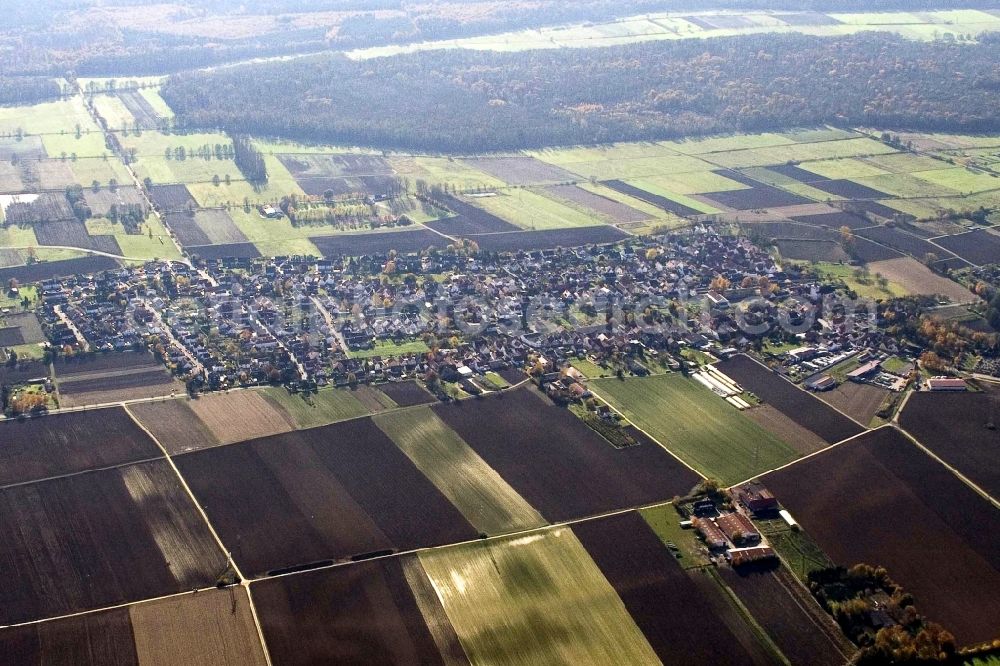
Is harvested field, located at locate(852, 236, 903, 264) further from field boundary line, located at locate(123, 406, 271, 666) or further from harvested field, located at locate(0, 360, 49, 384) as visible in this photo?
harvested field, located at locate(0, 360, 49, 384)

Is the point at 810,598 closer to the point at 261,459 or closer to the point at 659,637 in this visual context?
the point at 659,637

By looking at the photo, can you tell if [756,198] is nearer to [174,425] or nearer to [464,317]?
[464,317]

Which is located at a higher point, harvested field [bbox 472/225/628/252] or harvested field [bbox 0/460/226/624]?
harvested field [bbox 0/460/226/624]

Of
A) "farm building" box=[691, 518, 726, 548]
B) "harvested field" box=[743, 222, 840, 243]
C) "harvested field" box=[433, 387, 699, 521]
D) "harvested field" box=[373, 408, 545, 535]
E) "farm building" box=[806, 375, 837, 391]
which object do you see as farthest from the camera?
"harvested field" box=[743, 222, 840, 243]

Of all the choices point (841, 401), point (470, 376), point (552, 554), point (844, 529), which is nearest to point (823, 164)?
point (841, 401)

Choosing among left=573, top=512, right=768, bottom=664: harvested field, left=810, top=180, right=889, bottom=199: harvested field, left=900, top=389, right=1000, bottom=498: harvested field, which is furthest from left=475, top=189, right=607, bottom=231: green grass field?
left=573, top=512, right=768, bottom=664: harvested field

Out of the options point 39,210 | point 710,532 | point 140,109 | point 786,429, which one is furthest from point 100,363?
point 140,109
